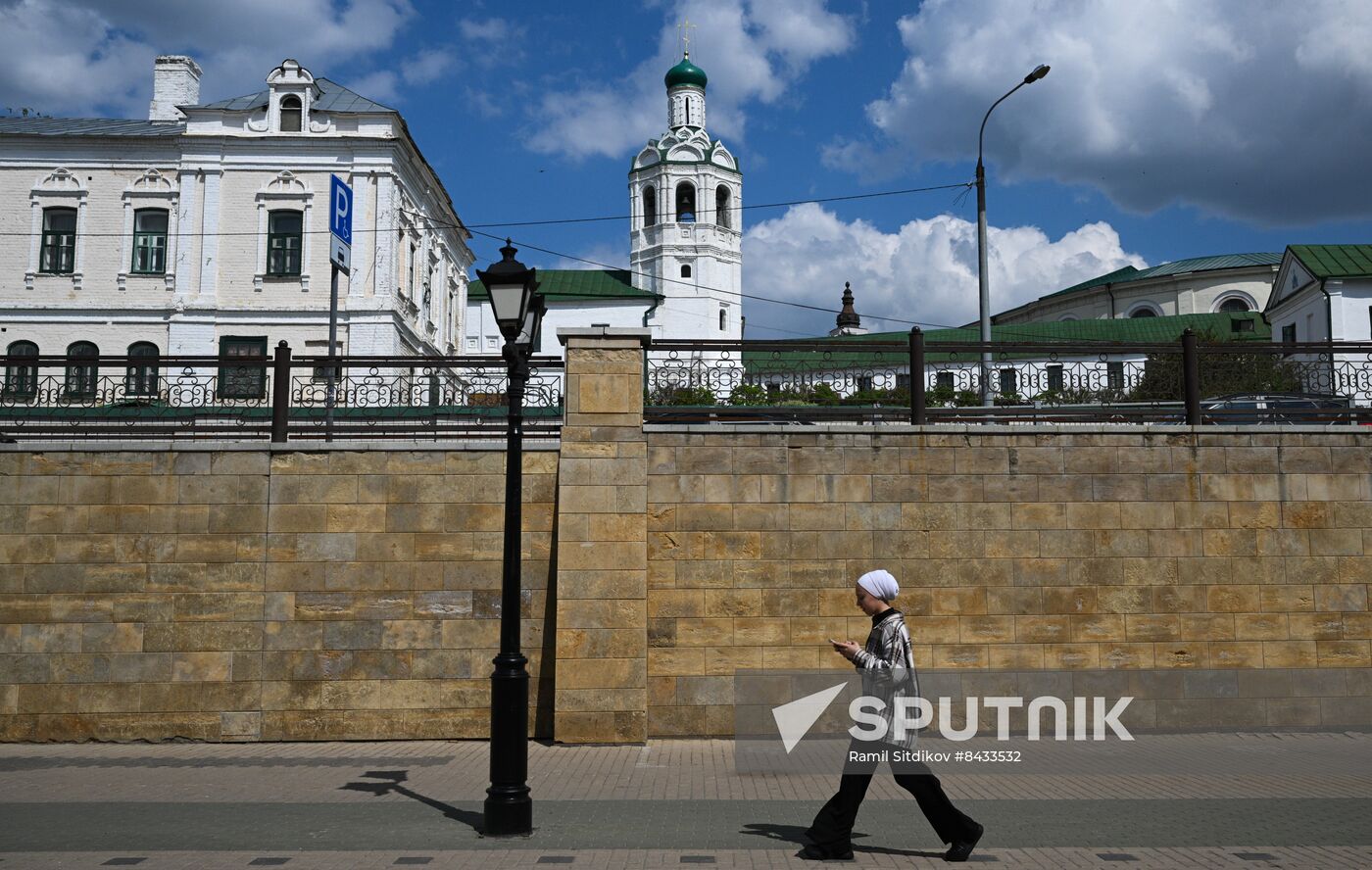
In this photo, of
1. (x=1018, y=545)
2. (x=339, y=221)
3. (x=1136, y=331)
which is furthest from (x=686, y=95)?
(x=1018, y=545)

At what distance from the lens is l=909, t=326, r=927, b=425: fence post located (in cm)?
1253

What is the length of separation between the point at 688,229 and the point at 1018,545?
64.6 m

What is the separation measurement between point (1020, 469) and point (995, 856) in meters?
5.77

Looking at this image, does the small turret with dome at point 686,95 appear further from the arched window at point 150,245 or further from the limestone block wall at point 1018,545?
the limestone block wall at point 1018,545

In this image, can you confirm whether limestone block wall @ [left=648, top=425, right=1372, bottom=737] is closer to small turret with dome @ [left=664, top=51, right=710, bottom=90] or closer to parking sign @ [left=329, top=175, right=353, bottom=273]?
parking sign @ [left=329, top=175, right=353, bottom=273]

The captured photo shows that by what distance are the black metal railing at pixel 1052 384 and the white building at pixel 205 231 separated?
73.9 feet

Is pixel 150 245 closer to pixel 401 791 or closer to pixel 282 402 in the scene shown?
pixel 282 402

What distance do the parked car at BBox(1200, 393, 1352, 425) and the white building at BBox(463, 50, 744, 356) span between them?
197 ft

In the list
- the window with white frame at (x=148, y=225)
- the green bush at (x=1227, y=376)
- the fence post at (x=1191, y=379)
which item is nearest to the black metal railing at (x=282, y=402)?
the green bush at (x=1227, y=376)

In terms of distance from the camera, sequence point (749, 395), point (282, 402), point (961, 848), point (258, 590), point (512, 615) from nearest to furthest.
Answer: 1. point (961, 848)
2. point (512, 615)
3. point (258, 590)
4. point (282, 402)
5. point (749, 395)

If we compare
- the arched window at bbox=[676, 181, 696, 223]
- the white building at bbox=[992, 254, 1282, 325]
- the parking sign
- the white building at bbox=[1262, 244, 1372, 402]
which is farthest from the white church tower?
the parking sign

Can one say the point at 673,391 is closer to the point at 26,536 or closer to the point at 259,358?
the point at 259,358

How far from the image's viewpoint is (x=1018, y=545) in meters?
12.3

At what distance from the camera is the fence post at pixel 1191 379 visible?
12.6m
